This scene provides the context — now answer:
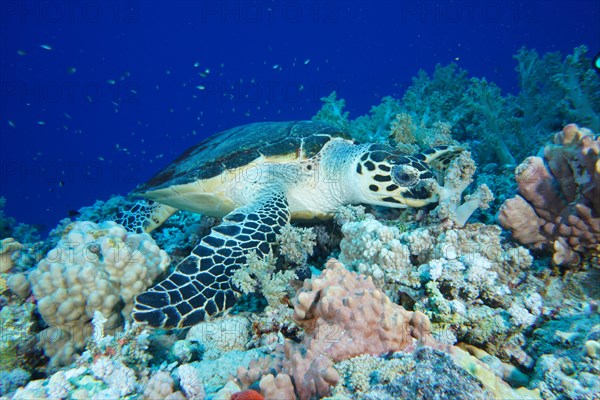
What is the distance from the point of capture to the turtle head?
2982mm

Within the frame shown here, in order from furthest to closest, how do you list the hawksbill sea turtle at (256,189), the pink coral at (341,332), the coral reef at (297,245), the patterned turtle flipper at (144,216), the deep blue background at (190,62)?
the deep blue background at (190,62)
the patterned turtle flipper at (144,216)
the coral reef at (297,245)
the hawksbill sea turtle at (256,189)
the pink coral at (341,332)

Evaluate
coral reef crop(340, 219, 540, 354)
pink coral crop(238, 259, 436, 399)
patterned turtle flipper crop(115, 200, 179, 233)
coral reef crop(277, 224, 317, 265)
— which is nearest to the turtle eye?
coral reef crop(340, 219, 540, 354)

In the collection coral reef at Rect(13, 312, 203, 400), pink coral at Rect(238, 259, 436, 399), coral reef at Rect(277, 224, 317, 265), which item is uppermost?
coral reef at Rect(277, 224, 317, 265)

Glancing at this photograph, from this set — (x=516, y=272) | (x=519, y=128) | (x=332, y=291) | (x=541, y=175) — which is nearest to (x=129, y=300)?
(x=332, y=291)

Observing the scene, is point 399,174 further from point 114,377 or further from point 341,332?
point 114,377

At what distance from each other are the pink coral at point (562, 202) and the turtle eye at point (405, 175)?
3.12 feet

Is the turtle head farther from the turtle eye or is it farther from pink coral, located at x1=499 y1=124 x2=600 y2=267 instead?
pink coral, located at x1=499 y1=124 x2=600 y2=267

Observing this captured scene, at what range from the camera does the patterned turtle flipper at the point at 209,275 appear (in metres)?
2.09

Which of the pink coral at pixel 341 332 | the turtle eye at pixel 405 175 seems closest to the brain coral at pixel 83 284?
the pink coral at pixel 341 332

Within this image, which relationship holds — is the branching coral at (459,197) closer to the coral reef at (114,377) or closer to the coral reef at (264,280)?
the coral reef at (264,280)

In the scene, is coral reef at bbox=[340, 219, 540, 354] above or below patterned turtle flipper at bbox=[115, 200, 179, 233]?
below

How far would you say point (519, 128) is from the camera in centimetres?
432

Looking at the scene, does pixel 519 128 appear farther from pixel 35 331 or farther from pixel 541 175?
pixel 35 331

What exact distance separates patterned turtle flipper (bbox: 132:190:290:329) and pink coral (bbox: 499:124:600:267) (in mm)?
1960
